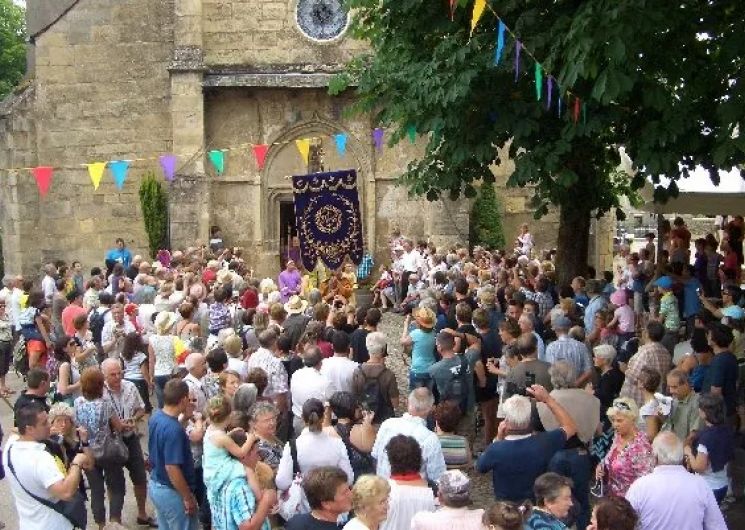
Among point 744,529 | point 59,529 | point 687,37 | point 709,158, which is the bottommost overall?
point 744,529

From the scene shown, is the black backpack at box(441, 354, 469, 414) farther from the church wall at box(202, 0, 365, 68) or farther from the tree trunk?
the church wall at box(202, 0, 365, 68)

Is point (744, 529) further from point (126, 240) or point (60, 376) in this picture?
point (126, 240)

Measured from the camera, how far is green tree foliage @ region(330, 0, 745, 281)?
358 inches

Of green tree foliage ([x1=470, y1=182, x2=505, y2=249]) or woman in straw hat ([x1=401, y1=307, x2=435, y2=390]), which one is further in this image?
green tree foliage ([x1=470, y1=182, x2=505, y2=249])

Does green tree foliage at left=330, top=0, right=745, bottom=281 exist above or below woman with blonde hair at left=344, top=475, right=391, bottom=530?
above

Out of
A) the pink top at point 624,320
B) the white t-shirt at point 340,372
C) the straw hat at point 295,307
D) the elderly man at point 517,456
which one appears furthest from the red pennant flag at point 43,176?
the elderly man at point 517,456

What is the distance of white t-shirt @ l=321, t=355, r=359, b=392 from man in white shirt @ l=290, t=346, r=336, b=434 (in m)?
0.17

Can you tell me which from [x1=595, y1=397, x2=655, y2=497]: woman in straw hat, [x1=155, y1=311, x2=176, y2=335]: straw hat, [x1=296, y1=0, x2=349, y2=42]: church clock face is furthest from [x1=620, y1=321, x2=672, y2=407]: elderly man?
[x1=296, y1=0, x2=349, y2=42]: church clock face

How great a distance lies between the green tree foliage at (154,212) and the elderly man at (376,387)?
555 inches

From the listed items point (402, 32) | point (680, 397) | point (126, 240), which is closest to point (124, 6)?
point (126, 240)

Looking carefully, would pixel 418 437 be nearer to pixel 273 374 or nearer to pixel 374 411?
pixel 374 411

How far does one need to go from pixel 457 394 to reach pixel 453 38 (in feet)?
13.9

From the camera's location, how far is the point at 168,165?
2177 cm

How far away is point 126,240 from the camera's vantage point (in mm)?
23250
